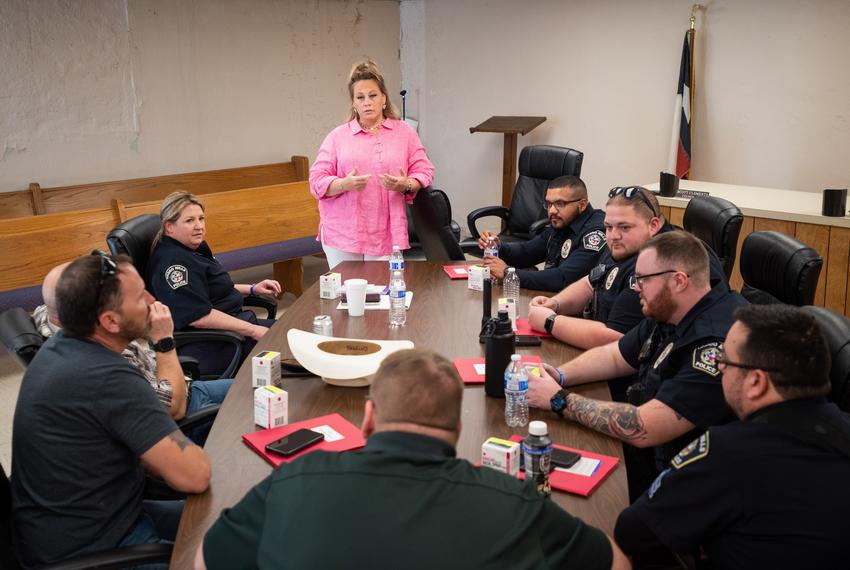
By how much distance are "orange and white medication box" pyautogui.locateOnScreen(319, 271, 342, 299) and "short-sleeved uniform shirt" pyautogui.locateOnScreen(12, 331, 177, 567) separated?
164cm

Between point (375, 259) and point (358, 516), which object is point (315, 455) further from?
point (375, 259)

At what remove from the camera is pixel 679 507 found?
1.61m

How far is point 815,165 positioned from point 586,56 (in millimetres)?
2168

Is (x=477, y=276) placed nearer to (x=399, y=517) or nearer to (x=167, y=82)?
(x=399, y=517)

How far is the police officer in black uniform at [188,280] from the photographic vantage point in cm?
335

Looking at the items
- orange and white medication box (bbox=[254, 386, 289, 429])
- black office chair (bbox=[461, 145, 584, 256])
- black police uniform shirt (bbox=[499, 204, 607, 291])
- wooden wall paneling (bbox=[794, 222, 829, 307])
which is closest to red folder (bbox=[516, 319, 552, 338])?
black police uniform shirt (bbox=[499, 204, 607, 291])

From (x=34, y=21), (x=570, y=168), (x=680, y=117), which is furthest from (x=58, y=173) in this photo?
(x=680, y=117)

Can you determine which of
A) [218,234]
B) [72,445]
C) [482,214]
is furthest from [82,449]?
[482,214]

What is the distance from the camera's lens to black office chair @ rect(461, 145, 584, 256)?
5820 mm

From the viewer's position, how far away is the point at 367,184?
4.29 m

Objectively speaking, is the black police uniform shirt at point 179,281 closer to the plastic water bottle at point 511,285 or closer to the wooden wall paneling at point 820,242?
the plastic water bottle at point 511,285

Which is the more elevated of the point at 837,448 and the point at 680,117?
the point at 680,117

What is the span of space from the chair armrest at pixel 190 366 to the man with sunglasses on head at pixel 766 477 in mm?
1960

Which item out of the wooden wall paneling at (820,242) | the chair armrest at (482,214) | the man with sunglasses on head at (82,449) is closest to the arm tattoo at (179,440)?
the man with sunglasses on head at (82,449)
